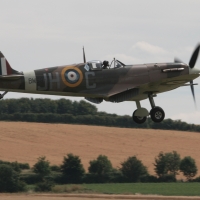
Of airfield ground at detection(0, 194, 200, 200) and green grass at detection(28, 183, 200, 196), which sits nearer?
airfield ground at detection(0, 194, 200, 200)

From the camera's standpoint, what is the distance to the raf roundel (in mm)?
24406

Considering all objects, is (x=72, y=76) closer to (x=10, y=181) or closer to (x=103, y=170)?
(x=10, y=181)

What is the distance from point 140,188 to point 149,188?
806 mm

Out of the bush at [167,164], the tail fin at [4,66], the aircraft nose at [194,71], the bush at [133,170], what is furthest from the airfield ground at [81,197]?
the tail fin at [4,66]

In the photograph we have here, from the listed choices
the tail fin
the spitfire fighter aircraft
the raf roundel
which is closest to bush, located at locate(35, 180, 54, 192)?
the spitfire fighter aircraft

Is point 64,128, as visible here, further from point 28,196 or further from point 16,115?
point 28,196

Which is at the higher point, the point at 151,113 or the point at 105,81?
the point at 105,81

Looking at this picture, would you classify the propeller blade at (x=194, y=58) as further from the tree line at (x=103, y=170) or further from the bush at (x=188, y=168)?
the bush at (x=188, y=168)

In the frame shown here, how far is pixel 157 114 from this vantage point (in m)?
26.0

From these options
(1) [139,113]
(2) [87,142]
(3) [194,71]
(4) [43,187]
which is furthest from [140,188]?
(3) [194,71]

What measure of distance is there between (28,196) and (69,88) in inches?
1133

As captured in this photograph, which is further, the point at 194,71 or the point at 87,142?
the point at 87,142

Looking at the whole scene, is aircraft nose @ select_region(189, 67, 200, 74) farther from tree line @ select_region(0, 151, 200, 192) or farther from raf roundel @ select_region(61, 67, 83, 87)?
tree line @ select_region(0, 151, 200, 192)

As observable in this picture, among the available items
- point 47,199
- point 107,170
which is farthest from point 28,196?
point 107,170
